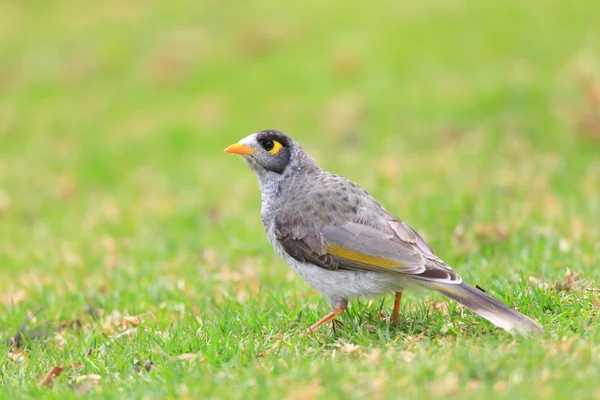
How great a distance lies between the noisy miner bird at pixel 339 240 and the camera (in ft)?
21.3

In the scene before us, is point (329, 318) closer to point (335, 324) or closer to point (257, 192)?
point (335, 324)

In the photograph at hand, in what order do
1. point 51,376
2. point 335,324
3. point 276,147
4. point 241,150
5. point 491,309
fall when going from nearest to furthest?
1. point 491,309
2. point 51,376
3. point 335,324
4. point 241,150
5. point 276,147

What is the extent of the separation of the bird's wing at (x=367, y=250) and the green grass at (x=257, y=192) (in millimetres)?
475

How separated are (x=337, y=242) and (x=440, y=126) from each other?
9079 millimetres

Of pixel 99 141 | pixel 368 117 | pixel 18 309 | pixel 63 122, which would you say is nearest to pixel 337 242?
pixel 18 309

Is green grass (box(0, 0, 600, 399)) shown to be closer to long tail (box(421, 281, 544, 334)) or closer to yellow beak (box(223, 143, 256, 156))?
long tail (box(421, 281, 544, 334))

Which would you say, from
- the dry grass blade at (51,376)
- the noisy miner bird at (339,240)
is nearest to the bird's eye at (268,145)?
the noisy miner bird at (339,240)

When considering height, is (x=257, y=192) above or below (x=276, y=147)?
below

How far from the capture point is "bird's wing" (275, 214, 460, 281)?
21.7 feet

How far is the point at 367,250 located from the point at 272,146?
1592 mm

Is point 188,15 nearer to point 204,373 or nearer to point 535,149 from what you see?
point 535,149

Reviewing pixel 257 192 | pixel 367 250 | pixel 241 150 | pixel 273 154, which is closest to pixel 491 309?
pixel 367 250

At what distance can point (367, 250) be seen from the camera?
6.88 metres

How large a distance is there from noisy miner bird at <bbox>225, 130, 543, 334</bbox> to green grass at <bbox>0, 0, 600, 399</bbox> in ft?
1.03
